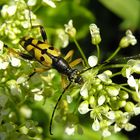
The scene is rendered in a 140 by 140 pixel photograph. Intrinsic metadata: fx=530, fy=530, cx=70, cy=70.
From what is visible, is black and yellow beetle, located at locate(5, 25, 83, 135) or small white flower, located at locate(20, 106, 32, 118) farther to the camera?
small white flower, located at locate(20, 106, 32, 118)

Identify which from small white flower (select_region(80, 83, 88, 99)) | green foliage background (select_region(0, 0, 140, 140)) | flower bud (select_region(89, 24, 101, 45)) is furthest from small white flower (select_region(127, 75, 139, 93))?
green foliage background (select_region(0, 0, 140, 140))

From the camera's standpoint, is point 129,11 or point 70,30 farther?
point 129,11

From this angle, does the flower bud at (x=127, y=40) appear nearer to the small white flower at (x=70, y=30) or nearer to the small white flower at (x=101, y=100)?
the small white flower at (x=70, y=30)

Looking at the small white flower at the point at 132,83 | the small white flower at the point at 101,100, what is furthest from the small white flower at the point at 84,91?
the small white flower at the point at 132,83

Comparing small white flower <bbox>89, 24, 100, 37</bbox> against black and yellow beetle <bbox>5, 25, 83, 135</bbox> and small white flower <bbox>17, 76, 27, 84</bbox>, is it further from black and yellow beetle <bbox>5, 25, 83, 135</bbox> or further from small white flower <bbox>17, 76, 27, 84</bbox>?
small white flower <bbox>17, 76, 27, 84</bbox>

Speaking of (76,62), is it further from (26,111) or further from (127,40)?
(26,111)

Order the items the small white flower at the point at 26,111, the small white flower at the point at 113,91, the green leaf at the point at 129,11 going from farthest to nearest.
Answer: the green leaf at the point at 129,11 → the small white flower at the point at 26,111 → the small white flower at the point at 113,91

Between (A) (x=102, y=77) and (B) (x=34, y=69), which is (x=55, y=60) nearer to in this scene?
(B) (x=34, y=69)

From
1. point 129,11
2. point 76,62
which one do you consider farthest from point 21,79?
point 129,11

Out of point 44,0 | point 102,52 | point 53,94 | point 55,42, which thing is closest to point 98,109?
point 53,94

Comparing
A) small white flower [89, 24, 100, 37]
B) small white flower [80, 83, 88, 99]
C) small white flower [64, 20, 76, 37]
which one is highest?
small white flower [89, 24, 100, 37]

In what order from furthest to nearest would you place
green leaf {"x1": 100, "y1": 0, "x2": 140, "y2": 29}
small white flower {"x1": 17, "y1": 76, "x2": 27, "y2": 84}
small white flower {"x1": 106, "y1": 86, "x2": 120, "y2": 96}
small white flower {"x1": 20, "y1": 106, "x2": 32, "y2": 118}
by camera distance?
green leaf {"x1": 100, "y1": 0, "x2": 140, "y2": 29} → small white flower {"x1": 20, "y1": 106, "x2": 32, "y2": 118} → small white flower {"x1": 17, "y1": 76, "x2": 27, "y2": 84} → small white flower {"x1": 106, "y1": 86, "x2": 120, "y2": 96}
